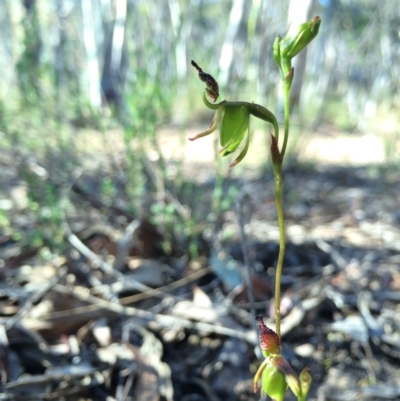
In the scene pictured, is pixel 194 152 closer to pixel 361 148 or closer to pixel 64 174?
pixel 361 148

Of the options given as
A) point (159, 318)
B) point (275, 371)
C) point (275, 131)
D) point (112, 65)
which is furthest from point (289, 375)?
point (112, 65)

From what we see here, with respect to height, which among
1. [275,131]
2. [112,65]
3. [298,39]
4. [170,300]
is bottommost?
[112,65]

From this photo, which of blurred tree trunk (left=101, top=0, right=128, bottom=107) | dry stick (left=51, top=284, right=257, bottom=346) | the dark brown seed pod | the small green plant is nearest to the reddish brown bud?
the small green plant

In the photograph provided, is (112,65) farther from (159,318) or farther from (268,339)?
(268,339)

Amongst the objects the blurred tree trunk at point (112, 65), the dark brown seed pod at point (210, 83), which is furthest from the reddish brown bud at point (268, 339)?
the blurred tree trunk at point (112, 65)

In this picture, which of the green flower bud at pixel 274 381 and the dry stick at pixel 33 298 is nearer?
the green flower bud at pixel 274 381

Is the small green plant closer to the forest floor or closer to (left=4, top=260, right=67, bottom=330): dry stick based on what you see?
the forest floor

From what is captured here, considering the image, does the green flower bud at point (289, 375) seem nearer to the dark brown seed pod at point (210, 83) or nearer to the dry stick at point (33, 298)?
the dark brown seed pod at point (210, 83)

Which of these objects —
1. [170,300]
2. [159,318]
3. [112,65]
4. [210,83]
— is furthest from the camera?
[112,65]
